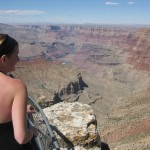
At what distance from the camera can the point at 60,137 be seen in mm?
5652

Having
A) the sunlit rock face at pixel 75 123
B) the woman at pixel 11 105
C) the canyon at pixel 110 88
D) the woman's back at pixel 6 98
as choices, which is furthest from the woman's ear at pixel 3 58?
the canyon at pixel 110 88

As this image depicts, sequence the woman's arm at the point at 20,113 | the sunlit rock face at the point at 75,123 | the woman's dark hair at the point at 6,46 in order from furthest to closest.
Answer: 1. the sunlit rock face at the point at 75,123
2. the woman's dark hair at the point at 6,46
3. the woman's arm at the point at 20,113

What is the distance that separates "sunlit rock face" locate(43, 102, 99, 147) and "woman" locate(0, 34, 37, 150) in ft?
6.95

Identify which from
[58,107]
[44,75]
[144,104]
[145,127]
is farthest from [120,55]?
[58,107]

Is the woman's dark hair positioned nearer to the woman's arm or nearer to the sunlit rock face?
the woman's arm

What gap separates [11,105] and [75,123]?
9.32 ft

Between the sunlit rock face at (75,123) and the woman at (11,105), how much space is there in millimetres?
2118

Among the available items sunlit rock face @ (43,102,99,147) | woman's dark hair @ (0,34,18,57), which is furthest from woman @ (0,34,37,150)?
sunlit rock face @ (43,102,99,147)

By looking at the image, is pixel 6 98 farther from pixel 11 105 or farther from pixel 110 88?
pixel 110 88

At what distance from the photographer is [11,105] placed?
130 inches

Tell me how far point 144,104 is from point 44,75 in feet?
169

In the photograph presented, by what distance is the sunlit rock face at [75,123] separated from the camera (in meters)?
5.68

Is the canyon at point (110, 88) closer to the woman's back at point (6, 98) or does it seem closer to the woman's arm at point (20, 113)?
the woman's back at point (6, 98)

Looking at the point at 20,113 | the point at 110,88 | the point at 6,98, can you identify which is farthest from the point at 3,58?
the point at 110,88
